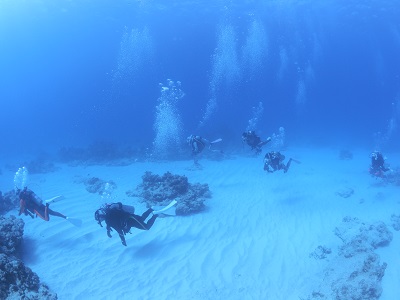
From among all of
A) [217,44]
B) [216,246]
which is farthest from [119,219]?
[217,44]

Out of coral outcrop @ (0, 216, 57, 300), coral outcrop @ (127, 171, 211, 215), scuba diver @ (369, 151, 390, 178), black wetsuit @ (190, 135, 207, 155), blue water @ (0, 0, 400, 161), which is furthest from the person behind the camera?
blue water @ (0, 0, 400, 161)

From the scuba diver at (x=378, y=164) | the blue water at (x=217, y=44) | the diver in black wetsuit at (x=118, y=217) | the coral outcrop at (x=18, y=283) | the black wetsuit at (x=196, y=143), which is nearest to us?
the coral outcrop at (x=18, y=283)

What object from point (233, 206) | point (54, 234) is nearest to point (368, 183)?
point (233, 206)

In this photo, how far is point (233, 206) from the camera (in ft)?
37.8

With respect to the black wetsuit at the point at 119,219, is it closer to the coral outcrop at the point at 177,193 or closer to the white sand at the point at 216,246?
the white sand at the point at 216,246

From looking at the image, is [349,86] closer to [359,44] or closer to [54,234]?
[359,44]

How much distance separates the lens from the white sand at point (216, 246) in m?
6.51

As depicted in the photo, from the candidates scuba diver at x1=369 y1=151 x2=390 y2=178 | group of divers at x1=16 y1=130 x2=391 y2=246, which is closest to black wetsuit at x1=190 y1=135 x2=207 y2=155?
group of divers at x1=16 y1=130 x2=391 y2=246

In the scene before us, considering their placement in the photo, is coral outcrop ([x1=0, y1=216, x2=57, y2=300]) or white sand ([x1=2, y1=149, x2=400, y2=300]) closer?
coral outcrop ([x1=0, y1=216, x2=57, y2=300])

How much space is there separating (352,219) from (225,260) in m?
5.60

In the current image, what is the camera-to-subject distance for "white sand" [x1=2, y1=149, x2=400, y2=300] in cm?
651

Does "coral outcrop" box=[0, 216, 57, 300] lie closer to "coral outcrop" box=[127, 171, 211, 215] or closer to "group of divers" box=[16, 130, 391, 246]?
"group of divers" box=[16, 130, 391, 246]

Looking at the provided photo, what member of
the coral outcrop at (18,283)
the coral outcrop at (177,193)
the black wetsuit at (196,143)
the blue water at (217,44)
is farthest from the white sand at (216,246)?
the blue water at (217,44)

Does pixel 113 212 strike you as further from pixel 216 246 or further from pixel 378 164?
pixel 378 164
